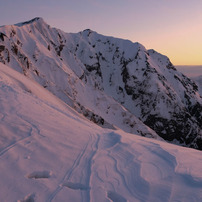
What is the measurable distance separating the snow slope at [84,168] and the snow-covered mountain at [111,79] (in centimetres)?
3051

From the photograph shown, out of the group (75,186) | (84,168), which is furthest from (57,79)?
(75,186)

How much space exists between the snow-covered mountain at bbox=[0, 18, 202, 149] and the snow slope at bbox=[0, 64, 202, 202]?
30512mm

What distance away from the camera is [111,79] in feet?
316

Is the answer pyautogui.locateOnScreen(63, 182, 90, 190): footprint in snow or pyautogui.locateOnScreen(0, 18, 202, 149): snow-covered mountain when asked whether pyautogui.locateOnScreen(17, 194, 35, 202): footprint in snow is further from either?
pyautogui.locateOnScreen(0, 18, 202, 149): snow-covered mountain

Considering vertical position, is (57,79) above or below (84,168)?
above

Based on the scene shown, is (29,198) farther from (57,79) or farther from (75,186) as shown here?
(57,79)

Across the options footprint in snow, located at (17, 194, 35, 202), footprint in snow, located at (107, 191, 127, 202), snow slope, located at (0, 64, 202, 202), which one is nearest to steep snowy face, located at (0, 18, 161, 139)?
snow slope, located at (0, 64, 202, 202)

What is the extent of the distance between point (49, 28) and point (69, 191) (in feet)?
272

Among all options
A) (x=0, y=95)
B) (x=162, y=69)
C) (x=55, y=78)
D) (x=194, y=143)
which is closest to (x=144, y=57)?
(x=162, y=69)

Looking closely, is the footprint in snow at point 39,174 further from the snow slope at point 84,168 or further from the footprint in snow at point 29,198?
the footprint in snow at point 29,198

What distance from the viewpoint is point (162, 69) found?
327ft

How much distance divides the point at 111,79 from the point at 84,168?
91.8 meters

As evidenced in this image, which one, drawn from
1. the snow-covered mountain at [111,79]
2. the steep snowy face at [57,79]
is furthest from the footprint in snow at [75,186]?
the steep snowy face at [57,79]

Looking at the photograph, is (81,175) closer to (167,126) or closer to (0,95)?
(0,95)
